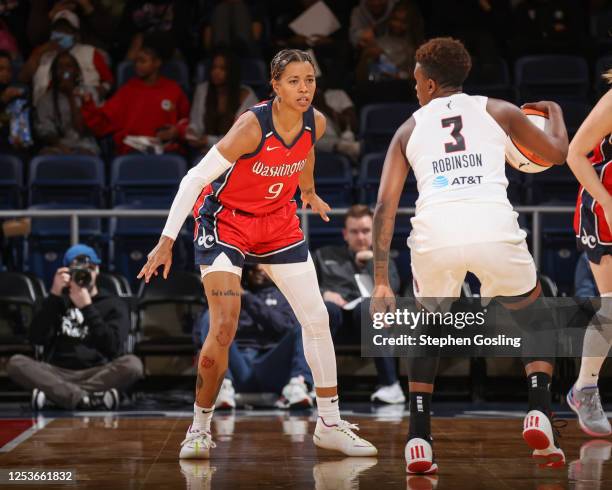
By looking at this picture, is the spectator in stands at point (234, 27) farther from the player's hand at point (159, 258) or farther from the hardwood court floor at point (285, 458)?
the player's hand at point (159, 258)

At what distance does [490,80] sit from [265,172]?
5336 millimetres

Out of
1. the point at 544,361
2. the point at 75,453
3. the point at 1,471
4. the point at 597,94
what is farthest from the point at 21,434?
the point at 597,94

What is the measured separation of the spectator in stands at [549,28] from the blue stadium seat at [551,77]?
490mm

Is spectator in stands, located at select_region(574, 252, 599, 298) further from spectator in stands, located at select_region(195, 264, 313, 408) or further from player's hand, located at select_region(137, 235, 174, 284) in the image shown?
player's hand, located at select_region(137, 235, 174, 284)

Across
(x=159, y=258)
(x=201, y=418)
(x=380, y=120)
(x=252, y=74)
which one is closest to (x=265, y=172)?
(x=159, y=258)

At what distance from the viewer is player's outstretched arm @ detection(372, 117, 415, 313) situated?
14.5 ft

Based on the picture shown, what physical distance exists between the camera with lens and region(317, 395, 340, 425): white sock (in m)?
2.68

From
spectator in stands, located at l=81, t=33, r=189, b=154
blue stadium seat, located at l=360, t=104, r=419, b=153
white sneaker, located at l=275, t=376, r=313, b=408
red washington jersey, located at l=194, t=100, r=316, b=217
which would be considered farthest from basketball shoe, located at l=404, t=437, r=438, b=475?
spectator in stands, located at l=81, t=33, r=189, b=154

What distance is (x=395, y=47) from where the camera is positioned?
404 inches

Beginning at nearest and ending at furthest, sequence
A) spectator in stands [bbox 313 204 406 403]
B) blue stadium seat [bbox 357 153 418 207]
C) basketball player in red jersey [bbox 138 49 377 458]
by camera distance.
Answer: basketball player in red jersey [bbox 138 49 377 458] < spectator in stands [bbox 313 204 406 403] < blue stadium seat [bbox 357 153 418 207]

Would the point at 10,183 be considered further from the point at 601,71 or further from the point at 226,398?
the point at 601,71

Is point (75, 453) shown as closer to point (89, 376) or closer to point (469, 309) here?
point (89, 376)

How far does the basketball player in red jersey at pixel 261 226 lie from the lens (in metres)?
4.82

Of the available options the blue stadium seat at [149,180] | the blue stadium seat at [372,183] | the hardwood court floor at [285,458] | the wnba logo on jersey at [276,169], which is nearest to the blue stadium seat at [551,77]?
the blue stadium seat at [372,183]
